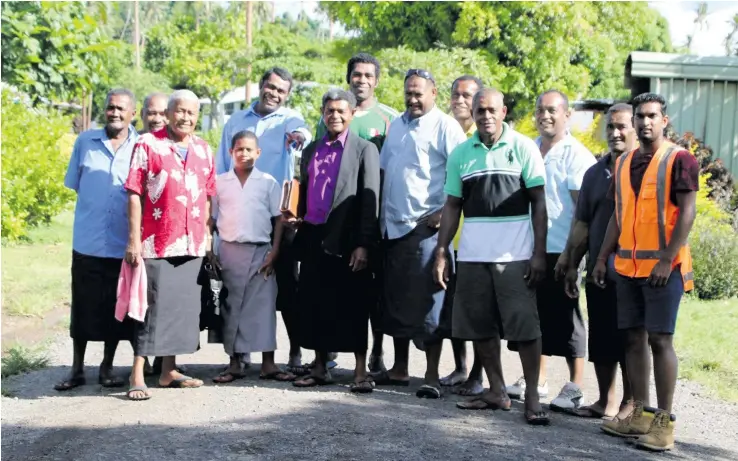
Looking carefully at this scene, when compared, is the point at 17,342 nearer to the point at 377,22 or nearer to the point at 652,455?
the point at 652,455

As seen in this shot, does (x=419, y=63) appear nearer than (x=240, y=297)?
No

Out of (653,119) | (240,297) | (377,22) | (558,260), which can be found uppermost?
(377,22)

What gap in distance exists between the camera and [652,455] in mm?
5238

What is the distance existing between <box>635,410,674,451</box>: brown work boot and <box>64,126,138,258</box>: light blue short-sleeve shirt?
3.80m

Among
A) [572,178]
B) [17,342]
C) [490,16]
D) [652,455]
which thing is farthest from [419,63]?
[652,455]

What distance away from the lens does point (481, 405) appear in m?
6.05

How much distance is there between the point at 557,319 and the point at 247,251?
2273mm

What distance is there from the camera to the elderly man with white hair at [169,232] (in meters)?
6.50

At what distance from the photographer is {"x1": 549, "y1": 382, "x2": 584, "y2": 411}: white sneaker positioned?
629cm

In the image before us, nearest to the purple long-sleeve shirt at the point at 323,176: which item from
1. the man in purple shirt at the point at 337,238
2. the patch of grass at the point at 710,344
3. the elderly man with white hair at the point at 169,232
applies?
the man in purple shirt at the point at 337,238

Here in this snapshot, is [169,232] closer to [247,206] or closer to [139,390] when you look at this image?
[247,206]

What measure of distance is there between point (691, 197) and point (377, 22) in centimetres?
2694

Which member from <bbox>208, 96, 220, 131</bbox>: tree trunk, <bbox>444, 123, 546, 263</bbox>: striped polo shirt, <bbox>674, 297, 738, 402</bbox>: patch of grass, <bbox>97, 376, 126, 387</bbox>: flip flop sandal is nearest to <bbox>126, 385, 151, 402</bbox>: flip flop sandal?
<bbox>97, 376, 126, 387</bbox>: flip flop sandal

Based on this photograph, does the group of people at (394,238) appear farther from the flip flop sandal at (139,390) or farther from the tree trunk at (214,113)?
the tree trunk at (214,113)
